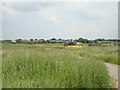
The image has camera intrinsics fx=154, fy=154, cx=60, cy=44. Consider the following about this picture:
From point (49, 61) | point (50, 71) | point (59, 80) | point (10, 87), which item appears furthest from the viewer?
point (49, 61)

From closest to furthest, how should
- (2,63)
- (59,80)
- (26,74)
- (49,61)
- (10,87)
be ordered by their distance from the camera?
(10,87), (59,80), (26,74), (2,63), (49,61)

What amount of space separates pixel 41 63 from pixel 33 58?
54 cm

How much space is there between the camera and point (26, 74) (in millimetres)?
4516

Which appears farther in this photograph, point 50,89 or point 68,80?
point 68,80

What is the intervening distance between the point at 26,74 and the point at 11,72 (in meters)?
0.49

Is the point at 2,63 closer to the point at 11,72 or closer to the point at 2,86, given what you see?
the point at 11,72

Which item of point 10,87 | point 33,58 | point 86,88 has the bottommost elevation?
point 86,88

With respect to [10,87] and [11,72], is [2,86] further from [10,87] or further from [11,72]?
[11,72]

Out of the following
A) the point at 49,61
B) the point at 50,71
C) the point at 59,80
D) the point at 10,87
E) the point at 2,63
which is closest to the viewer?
the point at 10,87

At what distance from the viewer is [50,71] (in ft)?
16.1

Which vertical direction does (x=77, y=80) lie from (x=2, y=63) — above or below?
below

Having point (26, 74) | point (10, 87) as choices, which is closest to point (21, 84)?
point (10, 87)

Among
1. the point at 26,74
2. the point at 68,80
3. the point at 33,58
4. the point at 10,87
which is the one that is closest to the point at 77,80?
the point at 68,80

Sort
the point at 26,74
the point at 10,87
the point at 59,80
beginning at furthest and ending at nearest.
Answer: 1. the point at 26,74
2. the point at 59,80
3. the point at 10,87
